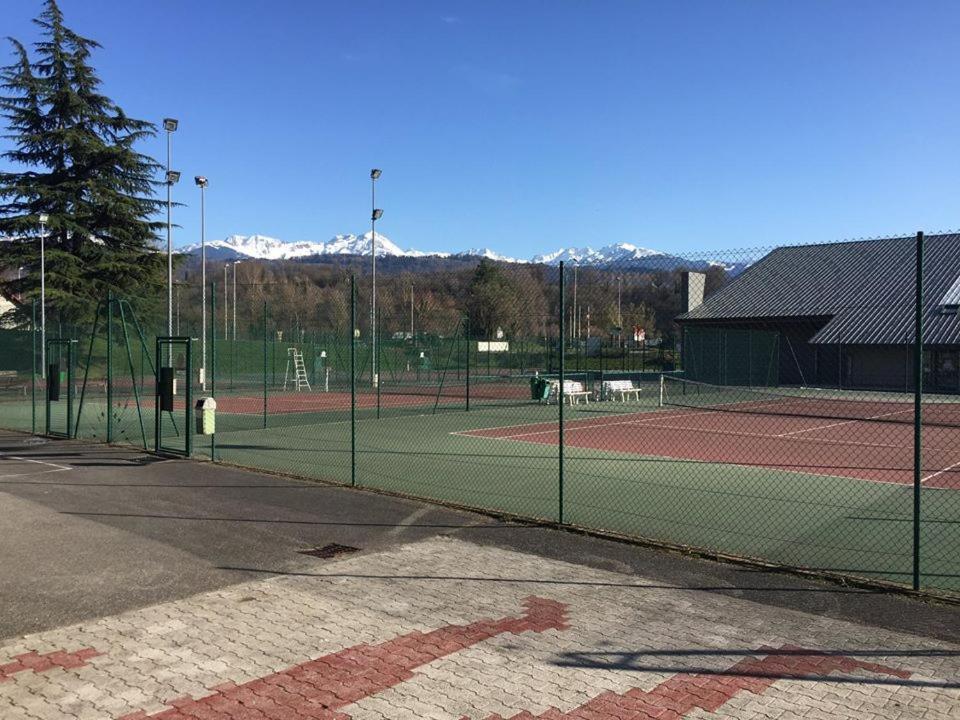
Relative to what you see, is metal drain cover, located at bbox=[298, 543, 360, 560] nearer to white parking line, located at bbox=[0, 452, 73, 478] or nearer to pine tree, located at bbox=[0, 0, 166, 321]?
white parking line, located at bbox=[0, 452, 73, 478]

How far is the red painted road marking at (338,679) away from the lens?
13.0 feet

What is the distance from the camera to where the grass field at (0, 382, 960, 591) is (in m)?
7.77

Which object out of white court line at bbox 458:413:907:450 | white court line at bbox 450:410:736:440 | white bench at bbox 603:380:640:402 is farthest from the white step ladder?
white court line at bbox 458:413:907:450

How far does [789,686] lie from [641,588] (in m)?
1.84

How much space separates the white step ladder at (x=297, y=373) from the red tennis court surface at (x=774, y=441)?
51.5 ft

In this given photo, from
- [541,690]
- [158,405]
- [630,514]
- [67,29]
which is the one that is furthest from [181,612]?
[67,29]

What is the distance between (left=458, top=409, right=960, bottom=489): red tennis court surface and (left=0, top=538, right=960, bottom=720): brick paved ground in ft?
23.9

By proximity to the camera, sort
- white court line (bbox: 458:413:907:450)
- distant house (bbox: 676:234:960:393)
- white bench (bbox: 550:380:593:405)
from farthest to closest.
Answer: distant house (bbox: 676:234:960:393) < white bench (bbox: 550:380:593:405) < white court line (bbox: 458:413:907:450)

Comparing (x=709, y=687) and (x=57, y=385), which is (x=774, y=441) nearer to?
(x=709, y=687)

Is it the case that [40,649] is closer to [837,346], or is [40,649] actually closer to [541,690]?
[541,690]

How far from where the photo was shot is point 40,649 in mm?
4789

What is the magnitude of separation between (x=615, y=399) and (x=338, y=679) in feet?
78.4

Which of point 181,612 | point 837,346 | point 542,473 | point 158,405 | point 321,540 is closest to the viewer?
point 181,612

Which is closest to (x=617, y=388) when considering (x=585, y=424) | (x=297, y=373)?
(x=585, y=424)
